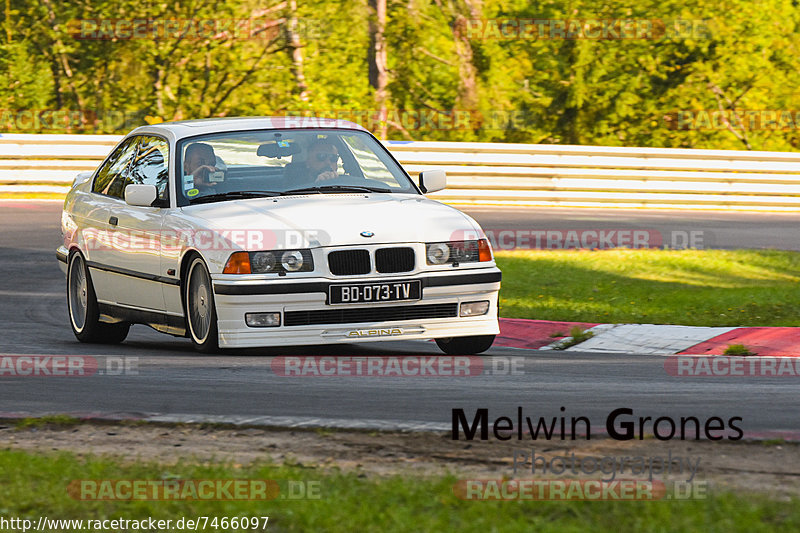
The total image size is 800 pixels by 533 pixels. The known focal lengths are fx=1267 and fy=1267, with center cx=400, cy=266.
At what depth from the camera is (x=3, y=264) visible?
14.2 metres

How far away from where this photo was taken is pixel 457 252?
27.4 ft

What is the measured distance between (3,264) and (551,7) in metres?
15.2

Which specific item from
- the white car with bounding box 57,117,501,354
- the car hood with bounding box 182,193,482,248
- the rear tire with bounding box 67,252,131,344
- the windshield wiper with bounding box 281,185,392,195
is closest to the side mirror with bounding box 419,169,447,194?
the white car with bounding box 57,117,501,354

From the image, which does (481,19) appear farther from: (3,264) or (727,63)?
(3,264)

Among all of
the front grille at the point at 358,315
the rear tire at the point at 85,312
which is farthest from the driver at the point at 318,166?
the rear tire at the point at 85,312

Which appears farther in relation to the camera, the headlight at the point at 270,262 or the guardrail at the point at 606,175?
the guardrail at the point at 606,175

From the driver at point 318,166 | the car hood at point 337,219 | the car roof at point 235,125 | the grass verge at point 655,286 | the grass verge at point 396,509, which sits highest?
the car roof at point 235,125

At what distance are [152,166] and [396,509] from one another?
546 cm

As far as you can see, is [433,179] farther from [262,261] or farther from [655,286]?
[655,286]

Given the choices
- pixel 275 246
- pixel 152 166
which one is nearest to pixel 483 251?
pixel 275 246

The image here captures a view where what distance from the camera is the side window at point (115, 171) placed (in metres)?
9.82

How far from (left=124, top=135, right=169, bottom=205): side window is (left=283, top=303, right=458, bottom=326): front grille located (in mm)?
1579

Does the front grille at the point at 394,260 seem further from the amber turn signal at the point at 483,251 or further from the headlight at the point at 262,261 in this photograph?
the headlight at the point at 262,261

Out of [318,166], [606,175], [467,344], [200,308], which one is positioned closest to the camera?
[200,308]
